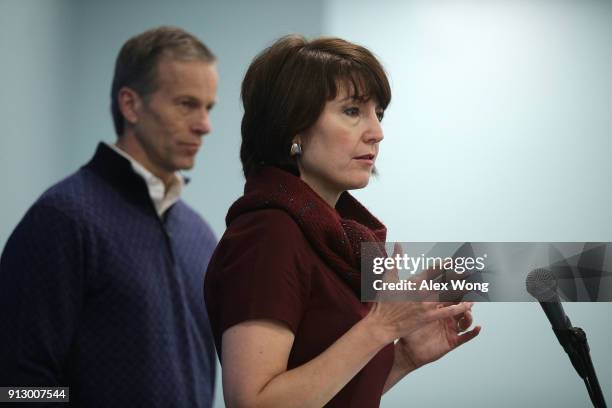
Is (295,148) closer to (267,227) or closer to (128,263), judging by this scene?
(267,227)

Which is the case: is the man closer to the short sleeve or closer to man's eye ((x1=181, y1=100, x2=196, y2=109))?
man's eye ((x1=181, y1=100, x2=196, y2=109))

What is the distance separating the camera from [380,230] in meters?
1.12

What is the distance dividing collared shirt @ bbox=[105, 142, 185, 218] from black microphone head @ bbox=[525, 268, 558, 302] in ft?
3.14

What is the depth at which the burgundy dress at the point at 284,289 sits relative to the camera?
892mm

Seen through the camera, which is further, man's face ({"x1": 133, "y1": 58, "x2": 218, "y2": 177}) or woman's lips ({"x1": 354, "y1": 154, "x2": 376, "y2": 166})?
man's face ({"x1": 133, "y1": 58, "x2": 218, "y2": 177})

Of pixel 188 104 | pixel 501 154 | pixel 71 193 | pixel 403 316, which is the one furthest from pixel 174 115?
pixel 403 316

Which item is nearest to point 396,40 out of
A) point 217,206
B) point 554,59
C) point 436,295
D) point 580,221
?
point 554,59

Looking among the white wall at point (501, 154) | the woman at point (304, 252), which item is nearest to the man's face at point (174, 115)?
the white wall at point (501, 154)

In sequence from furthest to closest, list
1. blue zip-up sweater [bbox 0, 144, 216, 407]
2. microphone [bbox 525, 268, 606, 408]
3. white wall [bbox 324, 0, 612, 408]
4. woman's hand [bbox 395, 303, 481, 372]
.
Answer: white wall [bbox 324, 0, 612, 408] → blue zip-up sweater [bbox 0, 144, 216, 407] → woman's hand [bbox 395, 303, 481, 372] → microphone [bbox 525, 268, 606, 408]

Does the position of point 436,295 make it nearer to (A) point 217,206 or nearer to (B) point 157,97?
(B) point 157,97

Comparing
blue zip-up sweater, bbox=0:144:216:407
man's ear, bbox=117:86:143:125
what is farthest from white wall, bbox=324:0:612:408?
man's ear, bbox=117:86:143:125

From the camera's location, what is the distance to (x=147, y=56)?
1.72 meters

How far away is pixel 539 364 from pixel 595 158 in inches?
17.8

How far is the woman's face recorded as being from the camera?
978 millimetres
